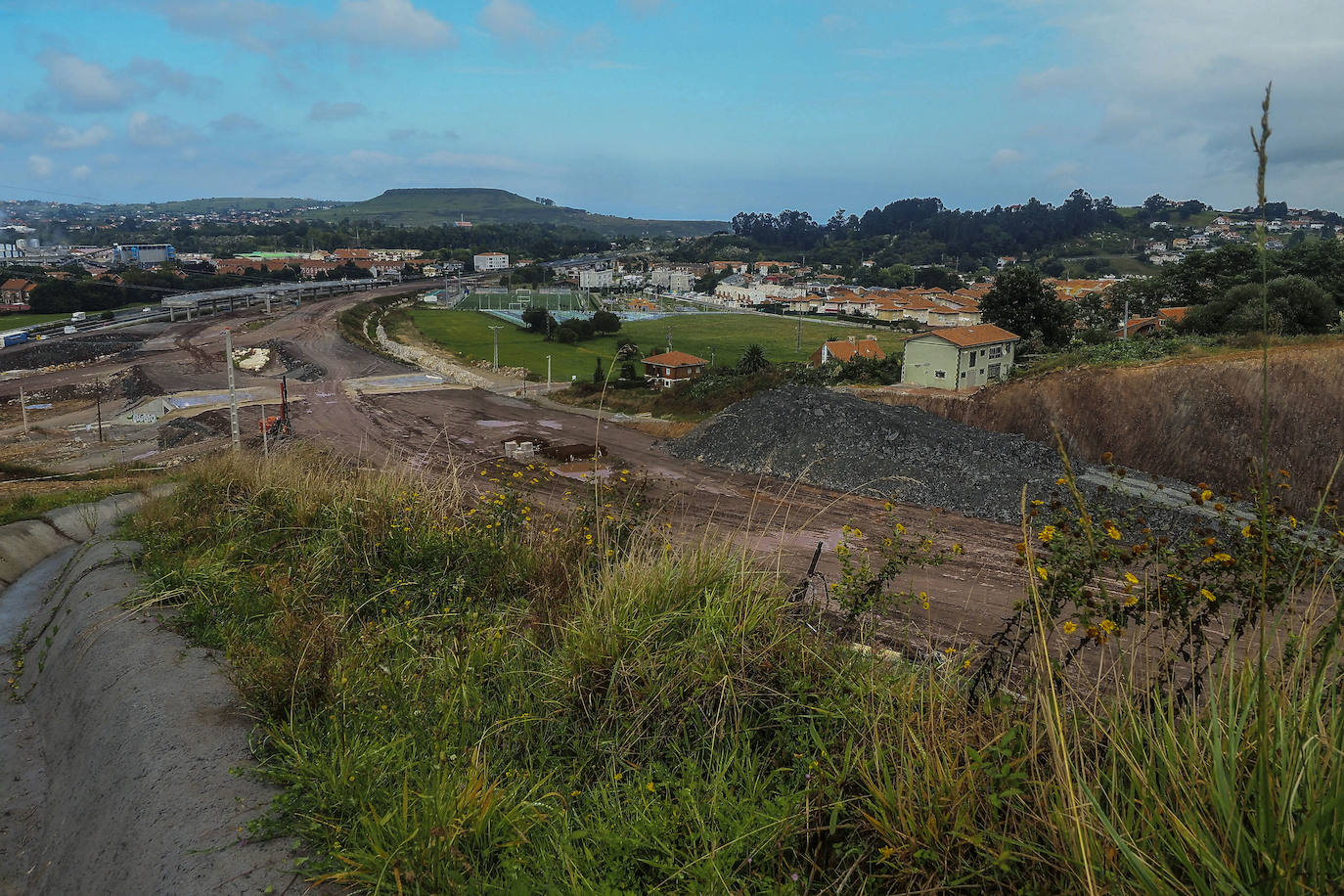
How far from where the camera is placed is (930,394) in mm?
27078

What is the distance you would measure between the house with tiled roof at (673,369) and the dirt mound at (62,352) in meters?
31.0

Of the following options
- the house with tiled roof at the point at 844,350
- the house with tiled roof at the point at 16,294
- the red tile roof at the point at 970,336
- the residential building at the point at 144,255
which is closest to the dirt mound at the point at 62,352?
the house with tiled roof at the point at 16,294

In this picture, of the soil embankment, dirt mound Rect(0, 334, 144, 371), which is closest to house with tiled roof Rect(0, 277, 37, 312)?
dirt mound Rect(0, 334, 144, 371)

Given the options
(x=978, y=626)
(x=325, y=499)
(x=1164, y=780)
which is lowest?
(x=978, y=626)

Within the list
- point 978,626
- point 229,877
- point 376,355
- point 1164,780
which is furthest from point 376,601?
point 376,355

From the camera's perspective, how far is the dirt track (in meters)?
11.7

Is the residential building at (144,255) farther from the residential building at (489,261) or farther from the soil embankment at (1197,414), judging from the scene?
the soil embankment at (1197,414)

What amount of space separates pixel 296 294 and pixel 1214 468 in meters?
74.7

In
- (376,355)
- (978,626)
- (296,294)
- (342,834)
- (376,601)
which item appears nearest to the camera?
(342,834)

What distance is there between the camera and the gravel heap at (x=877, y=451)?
1917 cm

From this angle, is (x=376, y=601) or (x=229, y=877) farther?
(x=376, y=601)

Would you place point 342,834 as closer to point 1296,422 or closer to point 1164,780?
point 1164,780

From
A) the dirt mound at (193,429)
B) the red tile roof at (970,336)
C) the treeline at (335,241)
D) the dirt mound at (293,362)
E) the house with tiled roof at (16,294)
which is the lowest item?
the dirt mound at (193,429)

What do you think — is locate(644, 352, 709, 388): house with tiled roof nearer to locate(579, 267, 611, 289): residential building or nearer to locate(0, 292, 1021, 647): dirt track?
locate(0, 292, 1021, 647): dirt track
